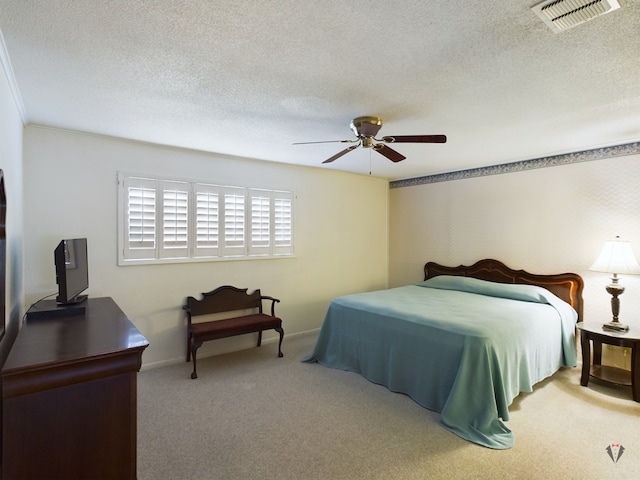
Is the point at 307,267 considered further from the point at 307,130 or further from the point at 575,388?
the point at 575,388

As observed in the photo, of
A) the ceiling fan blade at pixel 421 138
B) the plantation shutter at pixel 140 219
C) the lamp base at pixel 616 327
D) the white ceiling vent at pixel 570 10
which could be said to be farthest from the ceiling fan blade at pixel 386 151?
the lamp base at pixel 616 327

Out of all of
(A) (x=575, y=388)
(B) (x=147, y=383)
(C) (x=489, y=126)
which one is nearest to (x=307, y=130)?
(C) (x=489, y=126)

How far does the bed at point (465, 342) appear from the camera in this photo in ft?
8.73

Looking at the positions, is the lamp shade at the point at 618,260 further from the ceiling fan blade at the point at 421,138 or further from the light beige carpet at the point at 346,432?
the ceiling fan blade at the point at 421,138

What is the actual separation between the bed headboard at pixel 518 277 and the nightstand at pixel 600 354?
47 cm

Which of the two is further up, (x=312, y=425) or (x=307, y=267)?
(x=307, y=267)

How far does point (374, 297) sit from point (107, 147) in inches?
130

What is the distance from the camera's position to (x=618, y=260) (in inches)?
132

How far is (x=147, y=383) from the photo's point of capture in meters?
3.47

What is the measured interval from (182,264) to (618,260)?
453 centimetres

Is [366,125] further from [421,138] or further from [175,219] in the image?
[175,219]

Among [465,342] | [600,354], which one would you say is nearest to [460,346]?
[465,342]

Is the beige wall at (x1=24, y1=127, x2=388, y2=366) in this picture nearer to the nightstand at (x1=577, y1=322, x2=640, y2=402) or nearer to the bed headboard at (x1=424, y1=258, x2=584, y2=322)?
the bed headboard at (x1=424, y1=258, x2=584, y2=322)

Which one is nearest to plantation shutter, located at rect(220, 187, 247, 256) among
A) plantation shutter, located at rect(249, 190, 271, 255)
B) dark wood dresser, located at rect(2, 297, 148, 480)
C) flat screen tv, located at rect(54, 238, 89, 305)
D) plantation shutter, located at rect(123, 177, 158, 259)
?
plantation shutter, located at rect(249, 190, 271, 255)
